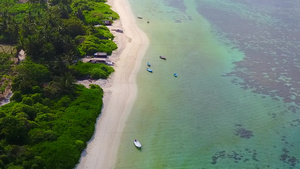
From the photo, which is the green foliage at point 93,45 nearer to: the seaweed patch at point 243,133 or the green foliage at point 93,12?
the green foliage at point 93,12

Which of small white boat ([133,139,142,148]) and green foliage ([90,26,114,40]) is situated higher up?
green foliage ([90,26,114,40])

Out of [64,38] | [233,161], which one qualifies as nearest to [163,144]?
[233,161]

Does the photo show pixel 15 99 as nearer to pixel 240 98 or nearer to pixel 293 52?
pixel 240 98

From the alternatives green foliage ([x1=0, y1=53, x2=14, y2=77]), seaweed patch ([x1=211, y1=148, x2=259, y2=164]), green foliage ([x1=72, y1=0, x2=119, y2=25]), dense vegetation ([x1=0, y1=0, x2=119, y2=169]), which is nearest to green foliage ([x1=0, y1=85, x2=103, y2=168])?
dense vegetation ([x1=0, y1=0, x2=119, y2=169])

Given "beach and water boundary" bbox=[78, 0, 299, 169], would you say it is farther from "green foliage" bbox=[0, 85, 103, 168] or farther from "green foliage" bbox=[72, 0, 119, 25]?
"green foliage" bbox=[72, 0, 119, 25]

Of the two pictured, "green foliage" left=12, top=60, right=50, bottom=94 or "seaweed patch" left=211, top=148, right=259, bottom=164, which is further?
"green foliage" left=12, top=60, right=50, bottom=94

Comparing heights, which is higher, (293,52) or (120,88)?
(293,52)

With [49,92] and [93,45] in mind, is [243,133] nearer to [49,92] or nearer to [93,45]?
[49,92]

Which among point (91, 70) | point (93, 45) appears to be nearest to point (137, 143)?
point (91, 70)
